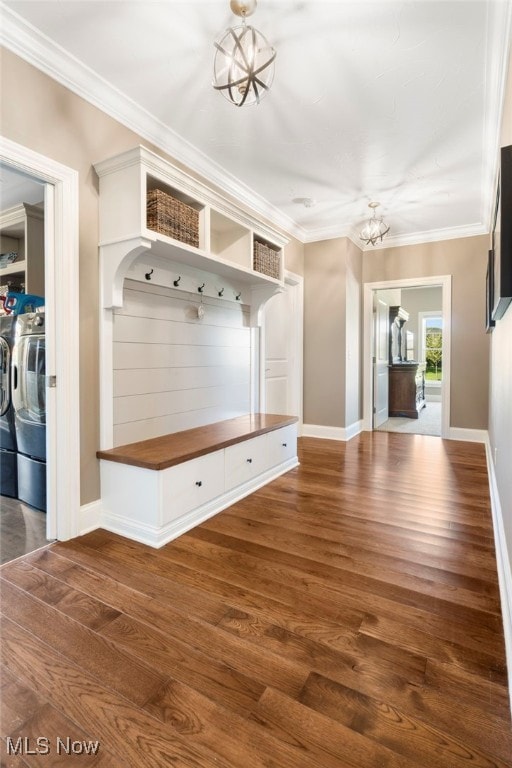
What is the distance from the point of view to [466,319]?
4.93 metres

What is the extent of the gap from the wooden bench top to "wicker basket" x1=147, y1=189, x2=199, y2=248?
136 cm

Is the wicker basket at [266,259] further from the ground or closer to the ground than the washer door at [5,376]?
further from the ground

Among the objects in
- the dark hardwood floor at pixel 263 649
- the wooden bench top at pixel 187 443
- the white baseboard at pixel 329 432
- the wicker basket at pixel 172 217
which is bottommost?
the dark hardwood floor at pixel 263 649

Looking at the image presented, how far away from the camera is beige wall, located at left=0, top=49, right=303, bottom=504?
1.99 m

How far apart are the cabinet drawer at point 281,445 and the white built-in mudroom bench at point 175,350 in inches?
0.4

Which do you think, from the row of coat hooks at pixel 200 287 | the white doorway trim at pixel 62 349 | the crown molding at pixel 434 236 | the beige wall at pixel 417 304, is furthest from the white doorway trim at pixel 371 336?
the beige wall at pixel 417 304

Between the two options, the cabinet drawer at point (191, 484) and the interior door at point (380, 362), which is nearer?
the cabinet drawer at point (191, 484)

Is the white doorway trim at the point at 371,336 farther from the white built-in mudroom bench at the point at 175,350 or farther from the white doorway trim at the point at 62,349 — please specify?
the white doorway trim at the point at 62,349

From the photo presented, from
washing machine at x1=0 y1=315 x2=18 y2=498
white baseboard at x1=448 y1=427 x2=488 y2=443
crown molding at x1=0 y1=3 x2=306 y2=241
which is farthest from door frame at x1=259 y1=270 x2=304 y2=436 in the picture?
washing machine at x1=0 y1=315 x2=18 y2=498

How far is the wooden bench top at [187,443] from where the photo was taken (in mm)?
2290

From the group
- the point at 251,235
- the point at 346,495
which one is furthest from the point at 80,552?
the point at 251,235

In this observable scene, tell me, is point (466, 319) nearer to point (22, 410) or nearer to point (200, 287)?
point (200, 287)

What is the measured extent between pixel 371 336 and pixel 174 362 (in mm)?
3531

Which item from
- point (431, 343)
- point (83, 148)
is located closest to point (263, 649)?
point (83, 148)
